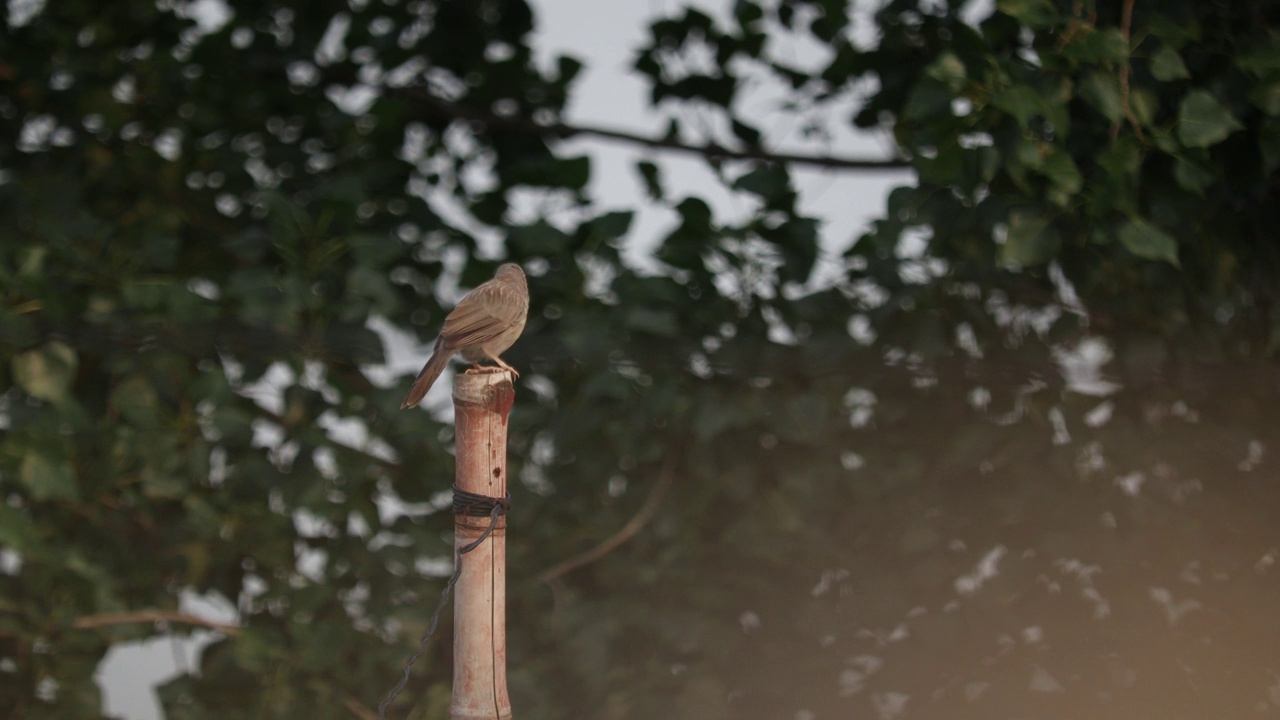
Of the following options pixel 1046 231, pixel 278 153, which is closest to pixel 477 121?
pixel 278 153

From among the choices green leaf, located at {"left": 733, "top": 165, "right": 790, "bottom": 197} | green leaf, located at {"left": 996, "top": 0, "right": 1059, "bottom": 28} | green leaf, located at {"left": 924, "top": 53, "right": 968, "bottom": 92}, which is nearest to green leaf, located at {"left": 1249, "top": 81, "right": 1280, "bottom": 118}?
green leaf, located at {"left": 996, "top": 0, "right": 1059, "bottom": 28}

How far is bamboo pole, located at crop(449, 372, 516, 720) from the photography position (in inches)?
48.9

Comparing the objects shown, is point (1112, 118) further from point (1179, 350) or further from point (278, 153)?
point (278, 153)

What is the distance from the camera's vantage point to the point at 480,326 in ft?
4.30

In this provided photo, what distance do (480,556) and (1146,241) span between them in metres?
0.99

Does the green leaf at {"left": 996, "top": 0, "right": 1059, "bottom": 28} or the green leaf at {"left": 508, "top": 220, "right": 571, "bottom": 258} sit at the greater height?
the green leaf at {"left": 996, "top": 0, "right": 1059, "bottom": 28}

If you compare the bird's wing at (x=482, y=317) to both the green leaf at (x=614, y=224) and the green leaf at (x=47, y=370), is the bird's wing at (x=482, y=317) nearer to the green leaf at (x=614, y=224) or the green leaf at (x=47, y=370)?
the green leaf at (x=614, y=224)

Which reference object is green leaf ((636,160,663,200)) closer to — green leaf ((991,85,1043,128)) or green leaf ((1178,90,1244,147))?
green leaf ((991,85,1043,128))

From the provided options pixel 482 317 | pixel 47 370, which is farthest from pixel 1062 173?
pixel 47 370

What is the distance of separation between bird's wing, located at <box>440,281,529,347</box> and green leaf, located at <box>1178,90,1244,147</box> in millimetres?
939

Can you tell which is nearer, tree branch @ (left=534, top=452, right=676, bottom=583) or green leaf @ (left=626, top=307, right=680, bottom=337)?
green leaf @ (left=626, top=307, right=680, bottom=337)

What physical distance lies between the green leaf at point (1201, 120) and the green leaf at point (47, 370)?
1.70 m

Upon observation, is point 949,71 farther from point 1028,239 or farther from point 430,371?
point 430,371

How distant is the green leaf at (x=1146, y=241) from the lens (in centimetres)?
158
